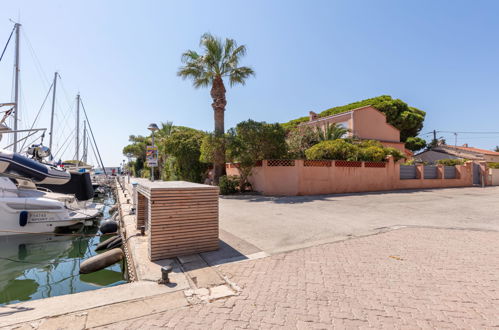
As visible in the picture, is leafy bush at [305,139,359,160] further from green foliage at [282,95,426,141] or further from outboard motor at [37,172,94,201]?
green foliage at [282,95,426,141]

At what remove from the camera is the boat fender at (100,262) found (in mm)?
5766

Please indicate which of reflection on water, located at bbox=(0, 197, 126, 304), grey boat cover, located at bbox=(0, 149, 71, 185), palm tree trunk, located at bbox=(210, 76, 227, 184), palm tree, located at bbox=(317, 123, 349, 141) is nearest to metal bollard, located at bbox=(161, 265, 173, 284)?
reflection on water, located at bbox=(0, 197, 126, 304)

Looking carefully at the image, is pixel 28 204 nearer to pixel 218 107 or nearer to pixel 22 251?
pixel 22 251

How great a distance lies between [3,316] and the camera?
273 cm

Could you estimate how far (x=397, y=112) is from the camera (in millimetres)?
32156

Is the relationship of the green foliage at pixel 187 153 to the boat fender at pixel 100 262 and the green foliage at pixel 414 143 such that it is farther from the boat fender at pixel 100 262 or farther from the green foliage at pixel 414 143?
the green foliage at pixel 414 143

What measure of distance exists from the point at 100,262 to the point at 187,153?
1266 centimetres

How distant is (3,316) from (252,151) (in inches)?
456

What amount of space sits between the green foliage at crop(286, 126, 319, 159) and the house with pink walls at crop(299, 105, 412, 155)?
164 inches

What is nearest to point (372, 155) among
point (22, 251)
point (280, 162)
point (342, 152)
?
point (342, 152)

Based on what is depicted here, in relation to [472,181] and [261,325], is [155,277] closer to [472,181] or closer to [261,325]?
[261,325]

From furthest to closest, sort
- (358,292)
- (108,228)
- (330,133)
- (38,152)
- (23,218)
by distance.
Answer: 1. (330,133)
2. (38,152)
3. (108,228)
4. (23,218)
5. (358,292)

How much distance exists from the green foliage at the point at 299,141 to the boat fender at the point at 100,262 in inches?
429

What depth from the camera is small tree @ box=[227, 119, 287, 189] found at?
1352 cm
